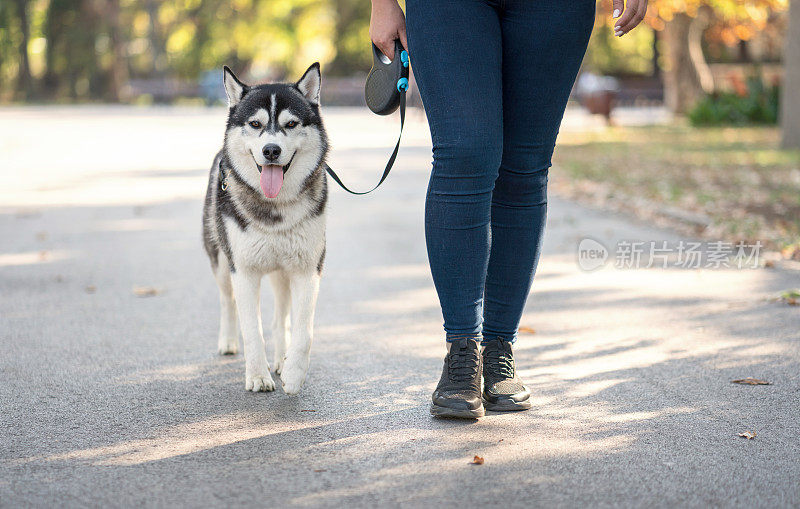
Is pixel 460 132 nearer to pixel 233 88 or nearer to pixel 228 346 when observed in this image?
pixel 233 88

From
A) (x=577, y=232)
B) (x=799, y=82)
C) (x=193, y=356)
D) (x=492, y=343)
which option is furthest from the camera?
(x=799, y=82)

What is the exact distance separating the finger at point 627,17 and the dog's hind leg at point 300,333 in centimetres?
149

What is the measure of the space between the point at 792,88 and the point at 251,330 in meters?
13.4

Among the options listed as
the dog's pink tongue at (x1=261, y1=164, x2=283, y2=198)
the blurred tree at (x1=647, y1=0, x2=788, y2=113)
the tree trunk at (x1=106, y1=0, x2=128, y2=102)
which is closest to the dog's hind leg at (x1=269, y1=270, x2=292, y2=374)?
the dog's pink tongue at (x1=261, y1=164, x2=283, y2=198)

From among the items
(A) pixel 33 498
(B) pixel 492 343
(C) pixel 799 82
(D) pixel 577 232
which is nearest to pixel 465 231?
(B) pixel 492 343

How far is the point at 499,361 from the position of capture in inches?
143

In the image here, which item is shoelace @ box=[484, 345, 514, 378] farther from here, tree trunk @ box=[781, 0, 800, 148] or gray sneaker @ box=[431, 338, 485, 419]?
tree trunk @ box=[781, 0, 800, 148]

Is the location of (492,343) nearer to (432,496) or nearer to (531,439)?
(531,439)

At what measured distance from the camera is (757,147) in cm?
1603

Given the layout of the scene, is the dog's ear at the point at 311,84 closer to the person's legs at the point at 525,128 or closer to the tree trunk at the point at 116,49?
the person's legs at the point at 525,128

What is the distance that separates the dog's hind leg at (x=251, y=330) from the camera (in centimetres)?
391

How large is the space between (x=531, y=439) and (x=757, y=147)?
14055mm

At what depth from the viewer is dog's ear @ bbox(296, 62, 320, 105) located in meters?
4.04

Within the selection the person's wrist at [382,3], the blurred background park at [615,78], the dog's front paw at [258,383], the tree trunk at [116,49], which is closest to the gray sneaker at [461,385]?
the dog's front paw at [258,383]
